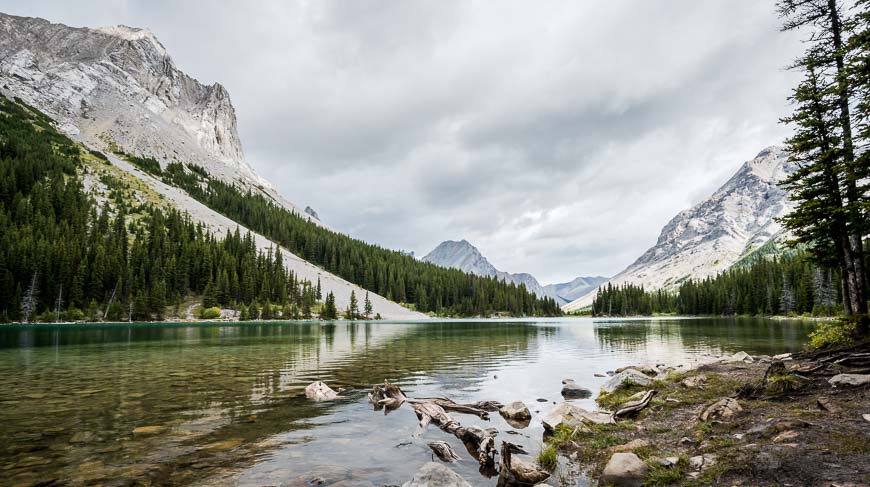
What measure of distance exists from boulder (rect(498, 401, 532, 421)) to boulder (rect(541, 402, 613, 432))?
0.73 metres

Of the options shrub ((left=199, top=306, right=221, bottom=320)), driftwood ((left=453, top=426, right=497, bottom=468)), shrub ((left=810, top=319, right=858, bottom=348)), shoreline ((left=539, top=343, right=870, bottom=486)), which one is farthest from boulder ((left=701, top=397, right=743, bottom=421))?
shrub ((left=199, top=306, right=221, bottom=320))

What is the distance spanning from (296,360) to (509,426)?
23684 mm

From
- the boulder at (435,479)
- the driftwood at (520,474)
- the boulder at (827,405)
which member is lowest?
the driftwood at (520,474)

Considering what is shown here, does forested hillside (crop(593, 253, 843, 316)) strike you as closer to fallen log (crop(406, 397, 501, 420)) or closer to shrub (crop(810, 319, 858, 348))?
shrub (crop(810, 319, 858, 348))

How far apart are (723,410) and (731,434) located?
2.15m

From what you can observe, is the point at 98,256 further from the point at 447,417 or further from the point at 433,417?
the point at 447,417

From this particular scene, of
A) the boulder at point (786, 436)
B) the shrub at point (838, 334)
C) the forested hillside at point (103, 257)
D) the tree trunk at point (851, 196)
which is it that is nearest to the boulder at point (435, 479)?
the boulder at point (786, 436)

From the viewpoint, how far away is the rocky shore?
8.05 metres

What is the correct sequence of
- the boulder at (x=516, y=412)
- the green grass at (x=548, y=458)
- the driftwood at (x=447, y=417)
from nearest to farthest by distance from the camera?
1. the green grass at (x=548, y=458)
2. the driftwood at (x=447, y=417)
3. the boulder at (x=516, y=412)

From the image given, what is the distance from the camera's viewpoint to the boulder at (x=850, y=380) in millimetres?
12712

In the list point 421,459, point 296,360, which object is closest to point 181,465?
point 421,459

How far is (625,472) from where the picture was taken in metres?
9.16

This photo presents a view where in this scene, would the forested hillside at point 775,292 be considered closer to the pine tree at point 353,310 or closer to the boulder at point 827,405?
the boulder at point 827,405

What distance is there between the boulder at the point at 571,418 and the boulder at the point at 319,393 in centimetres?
984
